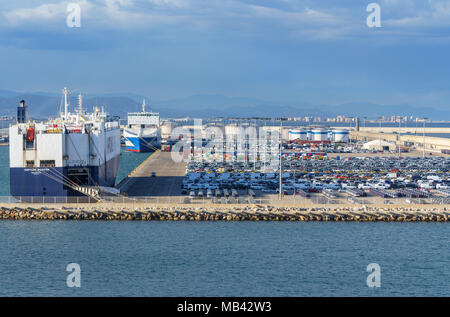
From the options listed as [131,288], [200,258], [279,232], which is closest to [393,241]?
[279,232]

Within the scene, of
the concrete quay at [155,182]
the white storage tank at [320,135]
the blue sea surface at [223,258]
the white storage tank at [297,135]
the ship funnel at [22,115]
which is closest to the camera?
the blue sea surface at [223,258]

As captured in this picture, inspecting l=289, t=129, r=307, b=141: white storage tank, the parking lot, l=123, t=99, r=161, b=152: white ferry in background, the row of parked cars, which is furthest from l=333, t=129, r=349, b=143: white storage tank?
the parking lot

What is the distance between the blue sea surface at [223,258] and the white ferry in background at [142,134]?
75145mm

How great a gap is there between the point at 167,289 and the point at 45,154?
56.7ft

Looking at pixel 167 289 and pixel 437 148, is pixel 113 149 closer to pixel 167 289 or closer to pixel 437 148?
pixel 167 289

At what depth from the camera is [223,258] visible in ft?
96.7

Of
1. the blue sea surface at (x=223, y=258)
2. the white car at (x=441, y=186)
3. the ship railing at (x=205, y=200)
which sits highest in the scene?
the white car at (x=441, y=186)

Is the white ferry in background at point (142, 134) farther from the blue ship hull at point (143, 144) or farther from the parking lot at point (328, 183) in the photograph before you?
the parking lot at point (328, 183)

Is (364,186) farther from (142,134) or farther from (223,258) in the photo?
(142,134)

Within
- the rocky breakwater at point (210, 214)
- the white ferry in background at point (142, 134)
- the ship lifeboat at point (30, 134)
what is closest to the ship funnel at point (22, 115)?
the ship lifeboat at point (30, 134)

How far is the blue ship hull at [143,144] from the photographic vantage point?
11081 centimetres

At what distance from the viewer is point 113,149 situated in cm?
5131

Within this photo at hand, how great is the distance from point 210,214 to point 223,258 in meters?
7.64

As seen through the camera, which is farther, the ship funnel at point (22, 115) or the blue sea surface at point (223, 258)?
the ship funnel at point (22, 115)
